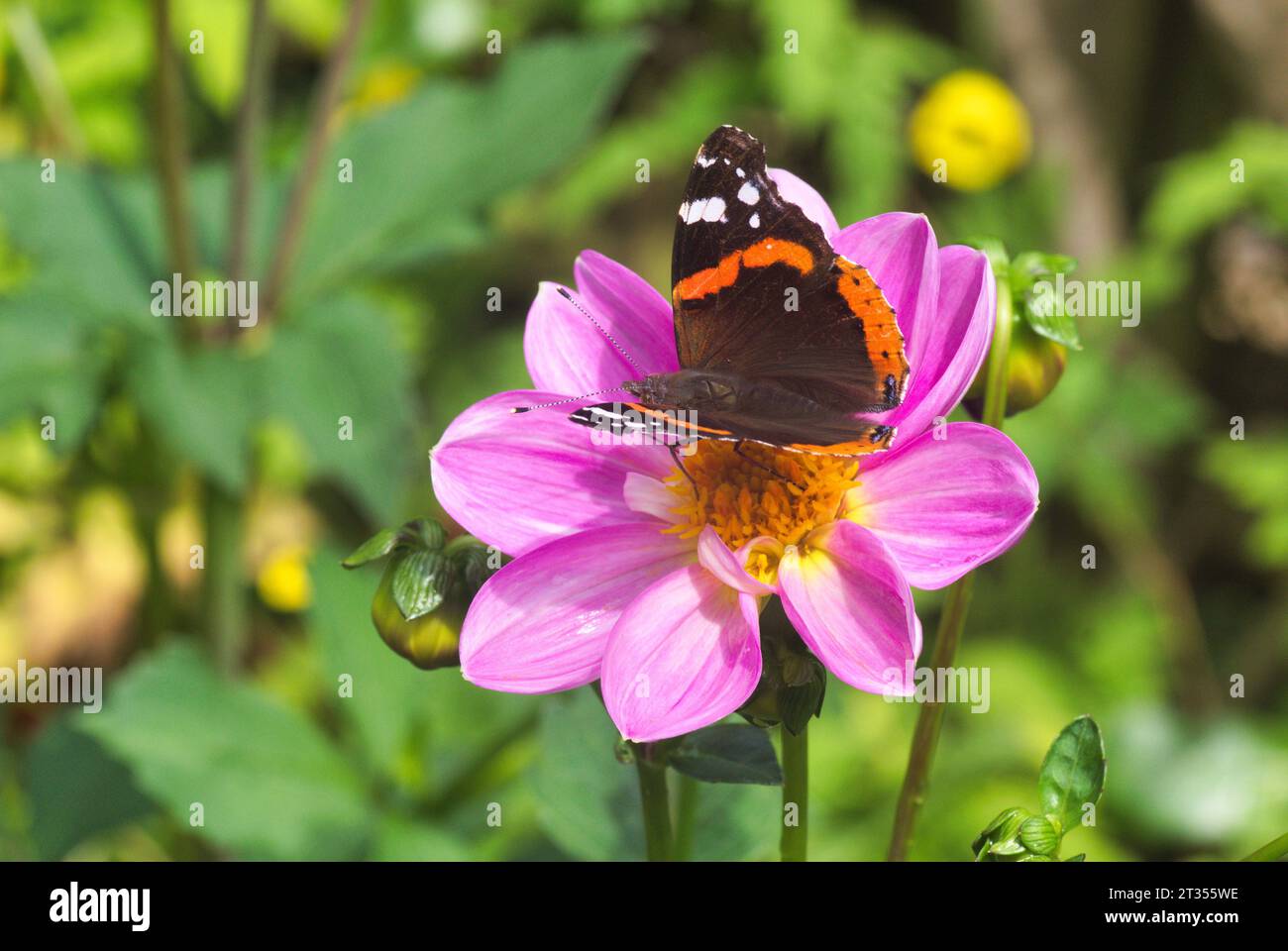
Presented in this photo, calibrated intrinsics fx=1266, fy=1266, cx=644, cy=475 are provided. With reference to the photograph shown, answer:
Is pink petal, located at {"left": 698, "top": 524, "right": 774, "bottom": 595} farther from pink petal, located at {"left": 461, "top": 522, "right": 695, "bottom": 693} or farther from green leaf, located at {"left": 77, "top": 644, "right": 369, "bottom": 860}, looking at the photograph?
green leaf, located at {"left": 77, "top": 644, "right": 369, "bottom": 860}

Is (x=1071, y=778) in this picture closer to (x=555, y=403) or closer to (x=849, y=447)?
(x=849, y=447)

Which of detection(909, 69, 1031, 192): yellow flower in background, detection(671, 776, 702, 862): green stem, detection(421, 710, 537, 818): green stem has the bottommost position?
detection(421, 710, 537, 818): green stem

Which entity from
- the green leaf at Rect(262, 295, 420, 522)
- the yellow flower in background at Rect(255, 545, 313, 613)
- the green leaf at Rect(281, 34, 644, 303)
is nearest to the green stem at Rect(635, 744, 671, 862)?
the green leaf at Rect(262, 295, 420, 522)

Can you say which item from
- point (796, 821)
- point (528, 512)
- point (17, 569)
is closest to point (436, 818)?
point (528, 512)

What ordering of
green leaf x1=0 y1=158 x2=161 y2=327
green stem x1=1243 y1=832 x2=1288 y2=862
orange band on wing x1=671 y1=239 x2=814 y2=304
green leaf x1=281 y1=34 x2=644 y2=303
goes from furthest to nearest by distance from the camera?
green leaf x1=281 y1=34 x2=644 y2=303
green leaf x1=0 y1=158 x2=161 y2=327
orange band on wing x1=671 y1=239 x2=814 y2=304
green stem x1=1243 y1=832 x2=1288 y2=862

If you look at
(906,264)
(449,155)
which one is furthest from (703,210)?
(449,155)

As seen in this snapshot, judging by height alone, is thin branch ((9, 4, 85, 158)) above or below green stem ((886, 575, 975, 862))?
above

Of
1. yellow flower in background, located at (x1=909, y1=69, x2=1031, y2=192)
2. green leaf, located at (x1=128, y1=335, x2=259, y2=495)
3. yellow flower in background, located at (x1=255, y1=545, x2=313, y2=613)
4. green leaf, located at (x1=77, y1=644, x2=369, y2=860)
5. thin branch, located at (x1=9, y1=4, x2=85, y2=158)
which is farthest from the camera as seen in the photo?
yellow flower in background, located at (x1=909, y1=69, x2=1031, y2=192)
